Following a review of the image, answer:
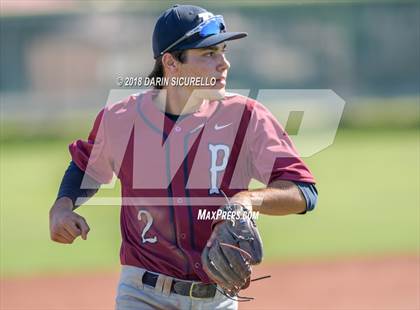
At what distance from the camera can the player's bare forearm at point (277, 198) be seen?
4113 mm

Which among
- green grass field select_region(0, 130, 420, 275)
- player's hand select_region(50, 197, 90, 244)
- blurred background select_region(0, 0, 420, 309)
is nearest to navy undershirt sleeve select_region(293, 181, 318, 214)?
player's hand select_region(50, 197, 90, 244)

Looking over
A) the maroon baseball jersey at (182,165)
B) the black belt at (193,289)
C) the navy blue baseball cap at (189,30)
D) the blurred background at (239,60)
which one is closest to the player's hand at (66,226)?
the maroon baseball jersey at (182,165)

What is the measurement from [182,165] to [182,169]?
0.8 inches

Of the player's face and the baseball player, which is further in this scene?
the player's face

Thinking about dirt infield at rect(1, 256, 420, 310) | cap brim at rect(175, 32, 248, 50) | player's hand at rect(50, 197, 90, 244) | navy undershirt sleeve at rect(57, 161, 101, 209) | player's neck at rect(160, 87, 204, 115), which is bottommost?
dirt infield at rect(1, 256, 420, 310)

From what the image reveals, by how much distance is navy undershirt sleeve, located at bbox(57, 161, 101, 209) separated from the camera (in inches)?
183

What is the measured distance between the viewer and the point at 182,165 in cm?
452

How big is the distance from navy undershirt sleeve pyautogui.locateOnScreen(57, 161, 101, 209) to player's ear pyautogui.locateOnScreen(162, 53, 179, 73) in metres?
0.70

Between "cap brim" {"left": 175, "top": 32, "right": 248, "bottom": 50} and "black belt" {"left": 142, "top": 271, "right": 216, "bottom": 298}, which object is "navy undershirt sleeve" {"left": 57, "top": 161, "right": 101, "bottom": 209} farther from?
"cap brim" {"left": 175, "top": 32, "right": 248, "bottom": 50}

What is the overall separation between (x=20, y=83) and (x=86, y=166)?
829 inches

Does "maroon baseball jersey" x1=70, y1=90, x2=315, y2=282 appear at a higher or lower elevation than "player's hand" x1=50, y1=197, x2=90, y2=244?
higher

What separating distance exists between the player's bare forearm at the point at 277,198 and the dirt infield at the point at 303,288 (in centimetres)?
412

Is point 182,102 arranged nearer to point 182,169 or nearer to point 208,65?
point 208,65

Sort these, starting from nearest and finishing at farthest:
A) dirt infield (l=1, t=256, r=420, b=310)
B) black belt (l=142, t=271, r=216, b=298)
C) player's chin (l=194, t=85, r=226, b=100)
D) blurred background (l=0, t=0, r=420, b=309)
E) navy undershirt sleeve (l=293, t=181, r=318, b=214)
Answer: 1. navy undershirt sleeve (l=293, t=181, r=318, b=214)
2. black belt (l=142, t=271, r=216, b=298)
3. player's chin (l=194, t=85, r=226, b=100)
4. dirt infield (l=1, t=256, r=420, b=310)
5. blurred background (l=0, t=0, r=420, b=309)
